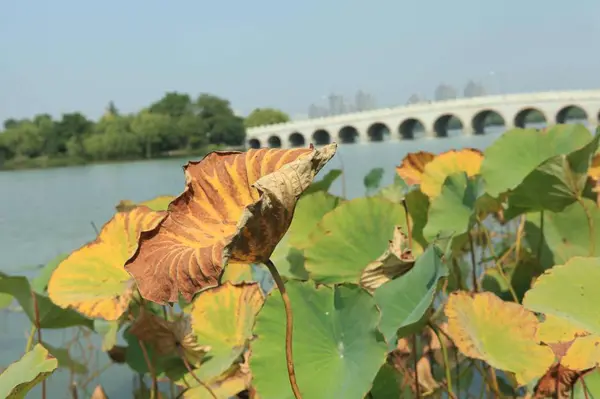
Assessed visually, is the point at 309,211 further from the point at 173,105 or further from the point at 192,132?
the point at 173,105

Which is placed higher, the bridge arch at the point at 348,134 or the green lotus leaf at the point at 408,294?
the green lotus leaf at the point at 408,294

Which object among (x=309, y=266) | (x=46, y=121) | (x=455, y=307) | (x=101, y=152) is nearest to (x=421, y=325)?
(x=455, y=307)

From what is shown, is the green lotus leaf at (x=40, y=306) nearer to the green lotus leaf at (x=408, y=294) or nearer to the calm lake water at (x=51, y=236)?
the calm lake water at (x=51, y=236)

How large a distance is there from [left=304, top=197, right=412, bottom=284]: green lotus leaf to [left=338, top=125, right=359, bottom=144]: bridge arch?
67.8 ft

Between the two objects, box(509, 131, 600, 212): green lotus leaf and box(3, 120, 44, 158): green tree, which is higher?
box(3, 120, 44, 158): green tree

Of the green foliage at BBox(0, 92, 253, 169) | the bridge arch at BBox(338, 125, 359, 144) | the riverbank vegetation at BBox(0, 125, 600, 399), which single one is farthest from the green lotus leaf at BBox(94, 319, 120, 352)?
the bridge arch at BBox(338, 125, 359, 144)

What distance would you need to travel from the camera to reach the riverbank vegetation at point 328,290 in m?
0.31

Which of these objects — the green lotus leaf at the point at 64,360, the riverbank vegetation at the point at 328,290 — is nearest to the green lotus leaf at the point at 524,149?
the riverbank vegetation at the point at 328,290

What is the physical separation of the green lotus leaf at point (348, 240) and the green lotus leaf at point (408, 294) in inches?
4.4

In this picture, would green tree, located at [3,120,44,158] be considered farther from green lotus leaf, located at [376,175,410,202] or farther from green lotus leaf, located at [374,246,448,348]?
green lotus leaf, located at [374,246,448,348]

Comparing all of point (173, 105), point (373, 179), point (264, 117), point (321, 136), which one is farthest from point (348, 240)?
point (264, 117)

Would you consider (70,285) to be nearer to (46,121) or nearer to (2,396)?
(2,396)

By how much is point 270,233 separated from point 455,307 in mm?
264

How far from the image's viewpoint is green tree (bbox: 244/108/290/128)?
3023cm
